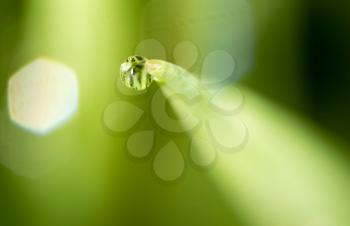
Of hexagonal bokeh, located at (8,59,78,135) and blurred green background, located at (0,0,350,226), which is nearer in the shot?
blurred green background, located at (0,0,350,226)

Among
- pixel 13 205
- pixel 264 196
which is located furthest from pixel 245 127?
pixel 13 205

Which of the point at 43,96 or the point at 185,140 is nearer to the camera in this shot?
the point at 185,140

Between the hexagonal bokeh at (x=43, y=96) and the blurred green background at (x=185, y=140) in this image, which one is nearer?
the blurred green background at (x=185, y=140)

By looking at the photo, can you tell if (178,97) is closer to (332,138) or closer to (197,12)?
(197,12)

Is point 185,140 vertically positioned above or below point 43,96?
below
